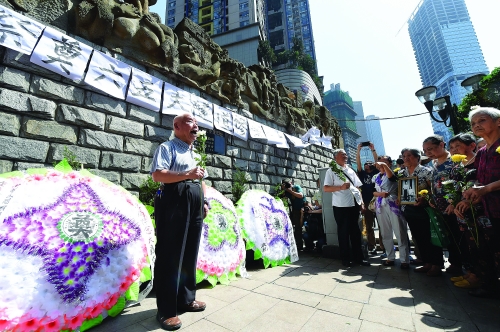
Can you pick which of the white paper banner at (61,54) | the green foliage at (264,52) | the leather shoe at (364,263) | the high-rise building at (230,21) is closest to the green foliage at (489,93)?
the leather shoe at (364,263)

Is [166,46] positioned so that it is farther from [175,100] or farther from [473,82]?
[473,82]

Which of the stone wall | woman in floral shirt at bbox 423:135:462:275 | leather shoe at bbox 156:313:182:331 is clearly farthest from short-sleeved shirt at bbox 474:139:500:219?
the stone wall

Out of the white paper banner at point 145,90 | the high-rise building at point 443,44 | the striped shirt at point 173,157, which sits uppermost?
the high-rise building at point 443,44

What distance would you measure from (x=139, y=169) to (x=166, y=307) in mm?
2540

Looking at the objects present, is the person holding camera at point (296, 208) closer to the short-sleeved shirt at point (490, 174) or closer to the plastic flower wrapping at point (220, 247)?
the plastic flower wrapping at point (220, 247)

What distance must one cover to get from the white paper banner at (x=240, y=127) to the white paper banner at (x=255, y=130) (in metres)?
0.16

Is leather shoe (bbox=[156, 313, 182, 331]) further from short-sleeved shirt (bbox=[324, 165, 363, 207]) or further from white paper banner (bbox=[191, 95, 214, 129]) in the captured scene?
white paper banner (bbox=[191, 95, 214, 129])

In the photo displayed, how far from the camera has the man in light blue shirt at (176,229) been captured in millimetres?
1876

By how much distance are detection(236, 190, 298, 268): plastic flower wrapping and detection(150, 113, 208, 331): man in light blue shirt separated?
64.3 inches

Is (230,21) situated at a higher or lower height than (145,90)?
higher

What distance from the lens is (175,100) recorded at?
4.50m

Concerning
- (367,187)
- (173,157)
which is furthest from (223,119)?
(367,187)

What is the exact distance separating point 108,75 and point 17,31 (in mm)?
1051

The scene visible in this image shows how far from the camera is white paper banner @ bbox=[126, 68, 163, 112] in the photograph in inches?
153
